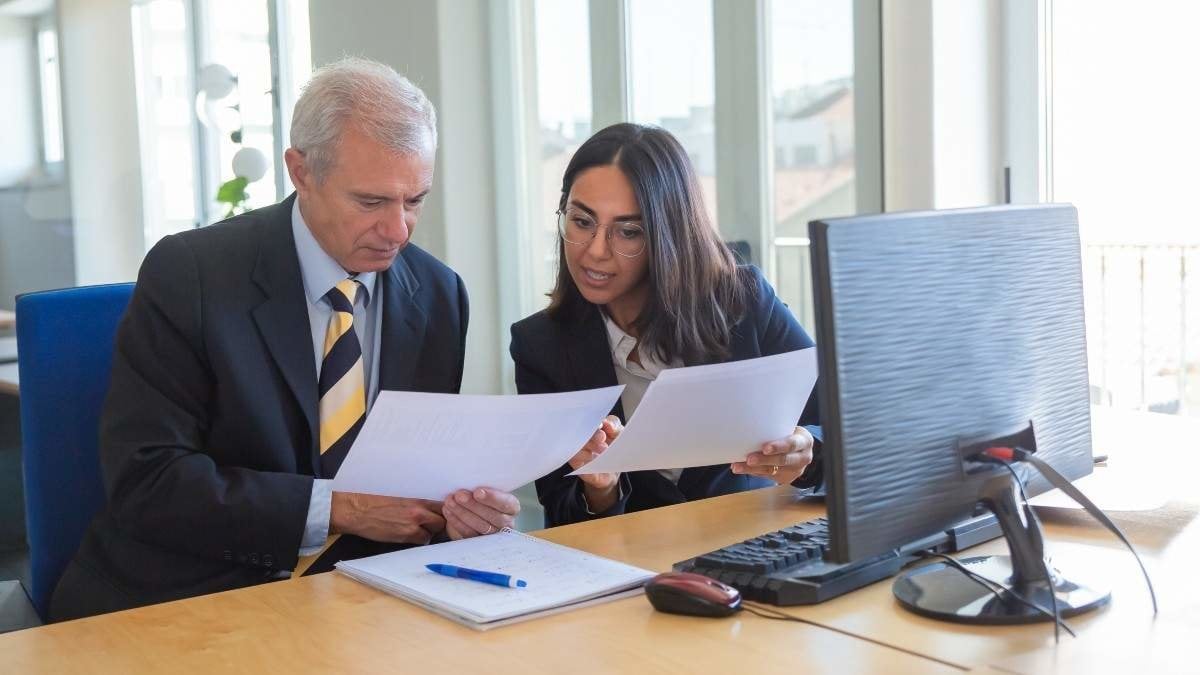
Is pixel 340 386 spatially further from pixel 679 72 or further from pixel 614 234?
pixel 679 72

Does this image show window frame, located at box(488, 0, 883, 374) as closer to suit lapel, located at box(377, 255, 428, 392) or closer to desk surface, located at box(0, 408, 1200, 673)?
suit lapel, located at box(377, 255, 428, 392)

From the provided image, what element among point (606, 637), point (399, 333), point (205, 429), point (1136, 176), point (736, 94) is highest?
point (736, 94)

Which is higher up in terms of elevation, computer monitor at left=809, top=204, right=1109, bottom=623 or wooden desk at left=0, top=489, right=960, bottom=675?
computer monitor at left=809, top=204, right=1109, bottom=623

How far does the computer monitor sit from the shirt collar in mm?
922

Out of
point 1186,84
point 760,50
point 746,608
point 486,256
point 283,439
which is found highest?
point 760,50

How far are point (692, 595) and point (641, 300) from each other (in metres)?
0.94

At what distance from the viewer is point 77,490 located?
1653mm

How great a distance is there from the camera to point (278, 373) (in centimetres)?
165

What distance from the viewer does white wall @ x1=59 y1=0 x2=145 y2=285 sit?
2.73 metres

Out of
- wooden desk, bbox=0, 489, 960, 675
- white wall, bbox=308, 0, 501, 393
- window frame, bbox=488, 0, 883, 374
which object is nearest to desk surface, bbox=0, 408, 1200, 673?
wooden desk, bbox=0, 489, 960, 675

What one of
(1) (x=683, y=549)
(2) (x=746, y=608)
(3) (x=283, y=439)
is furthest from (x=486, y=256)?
(2) (x=746, y=608)

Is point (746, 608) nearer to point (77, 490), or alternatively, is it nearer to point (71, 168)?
point (77, 490)

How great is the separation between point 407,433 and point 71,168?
72.3 inches

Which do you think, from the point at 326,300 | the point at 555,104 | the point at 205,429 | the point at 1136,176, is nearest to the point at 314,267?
the point at 326,300
